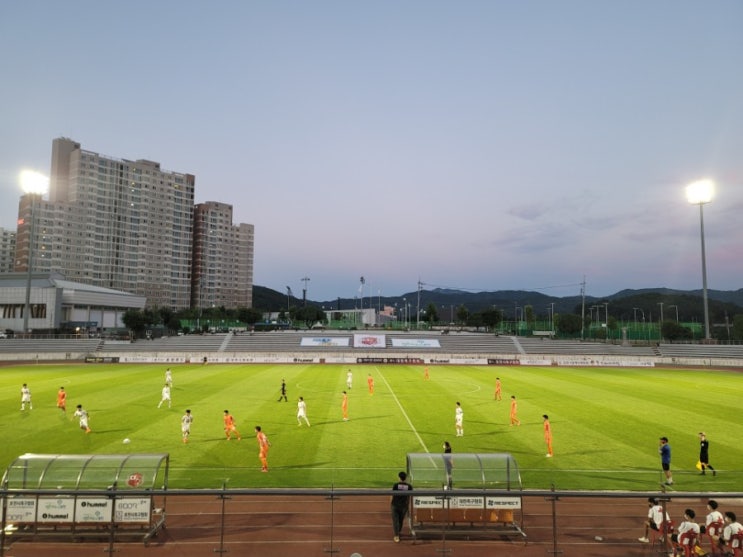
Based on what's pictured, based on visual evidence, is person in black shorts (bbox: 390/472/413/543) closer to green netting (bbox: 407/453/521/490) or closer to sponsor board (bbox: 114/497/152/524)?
green netting (bbox: 407/453/521/490)

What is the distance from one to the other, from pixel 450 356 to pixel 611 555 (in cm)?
5854

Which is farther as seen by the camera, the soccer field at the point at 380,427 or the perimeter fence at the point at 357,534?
the soccer field at the point at 380,427

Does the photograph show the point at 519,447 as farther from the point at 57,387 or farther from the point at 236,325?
the point at 236,325

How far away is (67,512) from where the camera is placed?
11000 millimetres

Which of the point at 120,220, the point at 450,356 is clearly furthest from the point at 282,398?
the point at 120,220

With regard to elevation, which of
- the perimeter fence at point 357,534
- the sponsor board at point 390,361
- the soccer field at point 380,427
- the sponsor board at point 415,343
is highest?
the sponsor board at point 415,343

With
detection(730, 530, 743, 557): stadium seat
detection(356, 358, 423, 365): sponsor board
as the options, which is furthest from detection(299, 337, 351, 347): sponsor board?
detection(730, 530, 743, 557): stadium seat

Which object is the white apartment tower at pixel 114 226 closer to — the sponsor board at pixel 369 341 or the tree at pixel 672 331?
the sponsor board at pixel 369 341

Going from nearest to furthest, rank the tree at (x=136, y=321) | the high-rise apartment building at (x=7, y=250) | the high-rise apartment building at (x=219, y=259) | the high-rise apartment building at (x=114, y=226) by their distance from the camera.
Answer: the tree at (x=136, y=321) < the high-rise apartment building at (x=114, y=226) < the high-rise apartment building at (x=219, y=259) < the high-rise apartment building at (x=7, y=250)

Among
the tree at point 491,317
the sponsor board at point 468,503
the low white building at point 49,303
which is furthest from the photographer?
the tree at point 491,317

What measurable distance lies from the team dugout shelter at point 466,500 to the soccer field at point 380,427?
4.01m

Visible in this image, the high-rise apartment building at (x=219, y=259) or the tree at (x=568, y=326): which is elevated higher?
the high-rise apartment building at (x=219, y=259)

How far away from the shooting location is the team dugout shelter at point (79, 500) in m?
11.0

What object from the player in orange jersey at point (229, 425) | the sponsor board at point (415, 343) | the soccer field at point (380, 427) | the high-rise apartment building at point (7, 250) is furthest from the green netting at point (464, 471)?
A: the high-rise apartment building at point (7, 250)
